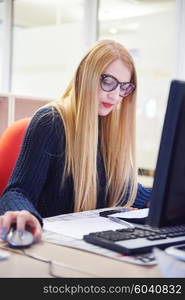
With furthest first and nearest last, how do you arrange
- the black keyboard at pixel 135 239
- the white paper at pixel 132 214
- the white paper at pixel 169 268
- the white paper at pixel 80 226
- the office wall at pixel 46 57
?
the office wall at pixel 46 57
the white paper at pixel 132 214
the white paper at pixel 80 226
the black keyboard at pixel 135 239
the white paper at pixel 169 268

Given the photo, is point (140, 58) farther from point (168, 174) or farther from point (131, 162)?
point (168, 174)

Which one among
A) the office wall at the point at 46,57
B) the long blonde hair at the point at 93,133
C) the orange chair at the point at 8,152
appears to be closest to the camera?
the long blonde hair at the point at 93,133

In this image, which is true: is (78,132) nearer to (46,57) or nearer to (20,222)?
(20,222)

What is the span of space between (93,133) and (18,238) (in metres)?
0.53

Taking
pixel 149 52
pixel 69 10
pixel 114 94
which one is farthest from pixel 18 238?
pixel 69 10

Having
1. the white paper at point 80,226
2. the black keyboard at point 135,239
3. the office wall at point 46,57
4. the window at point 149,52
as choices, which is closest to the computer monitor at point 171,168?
the black keyboard at point 135,239

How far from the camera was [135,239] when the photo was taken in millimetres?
900

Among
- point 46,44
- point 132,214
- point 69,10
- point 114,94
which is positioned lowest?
point 132,214

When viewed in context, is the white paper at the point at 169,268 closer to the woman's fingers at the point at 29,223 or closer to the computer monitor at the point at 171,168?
the computer monitor at the point at 171,168

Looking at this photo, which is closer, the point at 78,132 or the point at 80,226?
the point at 80,226

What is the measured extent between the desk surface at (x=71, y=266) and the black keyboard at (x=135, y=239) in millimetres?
45

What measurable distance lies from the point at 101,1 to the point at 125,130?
2837 millimetres

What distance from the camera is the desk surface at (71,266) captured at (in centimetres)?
73

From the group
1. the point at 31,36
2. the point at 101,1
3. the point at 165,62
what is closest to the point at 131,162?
the point at 165,62
